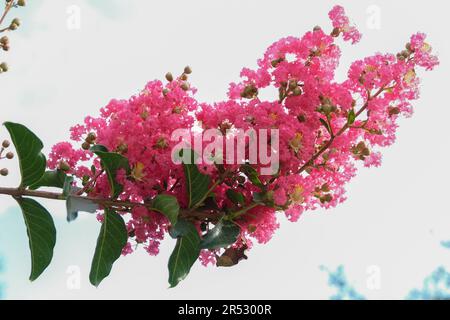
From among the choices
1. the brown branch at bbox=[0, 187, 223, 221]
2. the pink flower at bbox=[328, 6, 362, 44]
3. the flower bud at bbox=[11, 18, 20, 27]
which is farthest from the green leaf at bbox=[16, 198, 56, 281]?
the flower bud at bbox=[11, 18, 20, 27]

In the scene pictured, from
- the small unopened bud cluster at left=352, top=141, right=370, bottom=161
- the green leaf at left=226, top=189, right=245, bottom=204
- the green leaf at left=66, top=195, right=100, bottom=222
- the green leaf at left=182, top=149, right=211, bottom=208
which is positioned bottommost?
the green leaf at left=66, top=195, right=100, bottom=222

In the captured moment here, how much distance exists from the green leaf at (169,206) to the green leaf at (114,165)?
12 centimetres

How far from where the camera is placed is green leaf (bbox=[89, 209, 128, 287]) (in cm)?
151

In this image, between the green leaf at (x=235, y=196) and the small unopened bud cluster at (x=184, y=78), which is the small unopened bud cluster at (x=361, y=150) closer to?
the green leaf at (x=235, y=196)

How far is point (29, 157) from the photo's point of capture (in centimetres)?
148

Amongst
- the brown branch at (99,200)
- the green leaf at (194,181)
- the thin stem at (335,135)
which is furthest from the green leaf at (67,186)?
the thin stem at (335,135)

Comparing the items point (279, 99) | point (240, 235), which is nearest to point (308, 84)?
point (279, 99)

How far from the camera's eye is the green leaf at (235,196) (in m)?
1.53

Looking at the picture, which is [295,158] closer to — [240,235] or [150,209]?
[240,235]

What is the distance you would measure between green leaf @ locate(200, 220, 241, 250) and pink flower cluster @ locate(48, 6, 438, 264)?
2.1 inches

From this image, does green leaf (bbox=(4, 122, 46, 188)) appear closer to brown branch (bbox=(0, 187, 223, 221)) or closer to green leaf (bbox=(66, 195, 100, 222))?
brown branch (bbox=(0, 187, 223, 221))

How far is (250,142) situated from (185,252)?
0.37 meters

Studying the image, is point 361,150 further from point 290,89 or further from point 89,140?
point 89,140

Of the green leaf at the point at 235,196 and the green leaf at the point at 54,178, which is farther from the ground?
the green leaf at the point at 54,178
